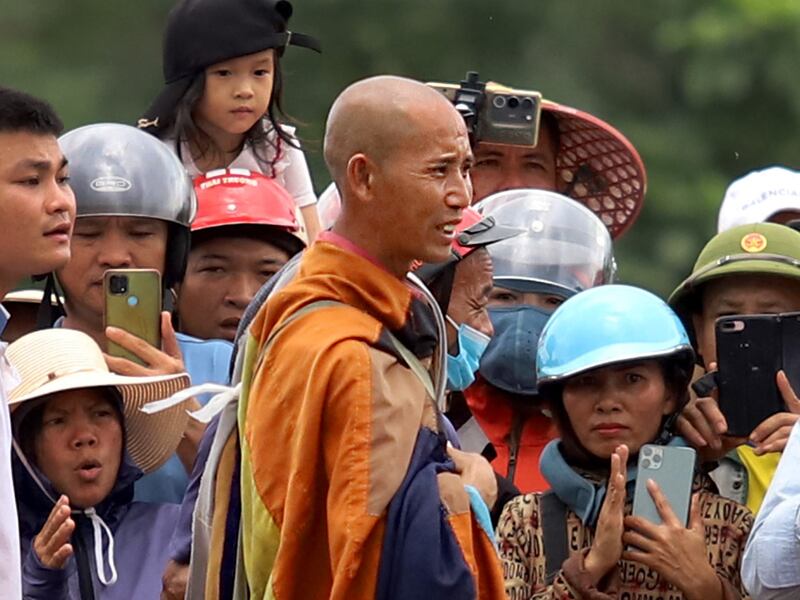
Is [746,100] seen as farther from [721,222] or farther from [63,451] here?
[63,451]

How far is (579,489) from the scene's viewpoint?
6656 millimetres

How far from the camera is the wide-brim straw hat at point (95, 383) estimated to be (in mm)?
6805

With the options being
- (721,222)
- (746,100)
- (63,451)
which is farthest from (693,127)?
(63,451)

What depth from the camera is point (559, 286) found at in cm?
780

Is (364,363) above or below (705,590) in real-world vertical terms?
above

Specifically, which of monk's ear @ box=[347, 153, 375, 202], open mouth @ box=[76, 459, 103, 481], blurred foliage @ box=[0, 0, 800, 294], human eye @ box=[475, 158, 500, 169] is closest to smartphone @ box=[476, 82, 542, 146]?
human eye @ box=[475, 158, 500, 169]

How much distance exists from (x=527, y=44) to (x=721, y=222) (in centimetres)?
869

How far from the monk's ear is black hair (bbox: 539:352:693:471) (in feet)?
3.96

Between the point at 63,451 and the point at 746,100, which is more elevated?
the point at 746,100

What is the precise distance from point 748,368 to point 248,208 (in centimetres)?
160

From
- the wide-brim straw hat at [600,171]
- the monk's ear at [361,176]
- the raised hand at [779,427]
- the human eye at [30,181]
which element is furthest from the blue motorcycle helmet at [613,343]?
the wide-brim straw hat at [600,171]

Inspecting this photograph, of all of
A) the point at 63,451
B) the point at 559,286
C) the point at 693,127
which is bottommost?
the point at 63,451

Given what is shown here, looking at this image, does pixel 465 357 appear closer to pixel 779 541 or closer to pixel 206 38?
pixel 779 541

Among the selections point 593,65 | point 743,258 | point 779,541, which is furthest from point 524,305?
point 593,65
